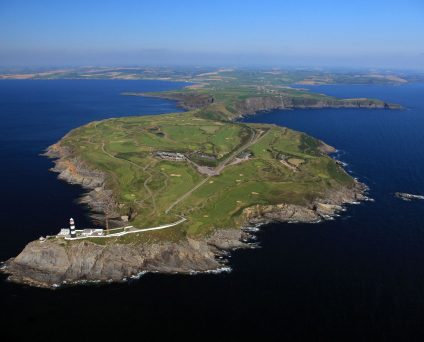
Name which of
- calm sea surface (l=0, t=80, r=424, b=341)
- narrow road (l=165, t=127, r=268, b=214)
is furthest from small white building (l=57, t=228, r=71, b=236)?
narrow road (l=165, t=127, r=268, b=214)

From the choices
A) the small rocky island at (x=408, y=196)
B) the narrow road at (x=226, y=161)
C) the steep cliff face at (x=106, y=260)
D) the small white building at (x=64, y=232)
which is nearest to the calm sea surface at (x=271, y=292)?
the steep cliff face at (x=106, y=260)

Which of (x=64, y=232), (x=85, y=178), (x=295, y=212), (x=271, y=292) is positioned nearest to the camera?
(x=271, y=292)

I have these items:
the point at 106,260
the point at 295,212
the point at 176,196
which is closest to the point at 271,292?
the point at 106,260

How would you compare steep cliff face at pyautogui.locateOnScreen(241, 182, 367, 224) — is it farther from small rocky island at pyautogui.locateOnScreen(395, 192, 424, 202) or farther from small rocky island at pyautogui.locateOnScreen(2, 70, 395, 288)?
small rocky island at pyautogui.locateOnScreen(395, 192, 424, 202)

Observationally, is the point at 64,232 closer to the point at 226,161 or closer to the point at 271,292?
the point at 271,292

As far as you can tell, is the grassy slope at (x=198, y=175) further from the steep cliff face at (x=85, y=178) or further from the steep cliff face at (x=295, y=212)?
the steep cliff face at (x=85, y=178)

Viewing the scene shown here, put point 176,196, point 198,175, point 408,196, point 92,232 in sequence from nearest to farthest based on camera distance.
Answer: point 92,232
point 176,196
point 408,196
point 198,175
